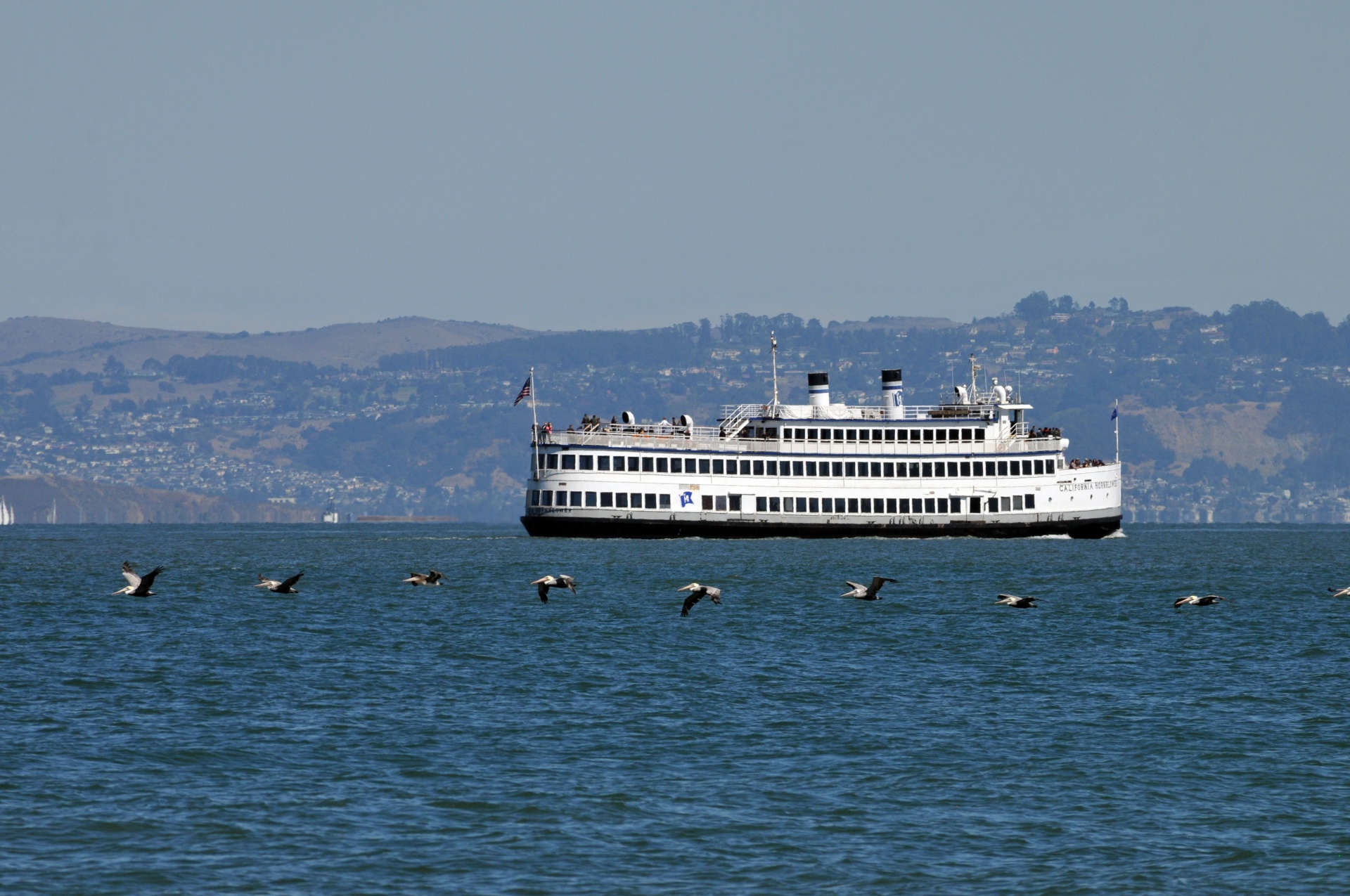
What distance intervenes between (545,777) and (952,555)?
210 ft

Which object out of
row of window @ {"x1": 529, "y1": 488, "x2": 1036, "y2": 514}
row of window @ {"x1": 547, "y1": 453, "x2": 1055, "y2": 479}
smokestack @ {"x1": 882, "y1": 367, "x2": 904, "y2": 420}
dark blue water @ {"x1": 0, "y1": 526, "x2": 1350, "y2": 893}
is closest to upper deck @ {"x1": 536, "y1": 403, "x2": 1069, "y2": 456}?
smokestack @ {"x1": 882, "y1": 367, "x2": 904, "y2": 420}

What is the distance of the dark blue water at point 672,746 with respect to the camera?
23656 millimetres

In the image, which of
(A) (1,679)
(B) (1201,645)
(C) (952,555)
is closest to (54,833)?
(A) (1,679)

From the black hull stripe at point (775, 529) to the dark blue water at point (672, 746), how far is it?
39.0 m

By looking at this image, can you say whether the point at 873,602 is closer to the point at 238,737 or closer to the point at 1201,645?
the point at 1201,645

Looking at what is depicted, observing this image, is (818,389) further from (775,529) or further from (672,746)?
(672,746)

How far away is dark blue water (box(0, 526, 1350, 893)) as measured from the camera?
23.7 m

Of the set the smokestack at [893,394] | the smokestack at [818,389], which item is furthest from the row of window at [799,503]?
the smokestack at [818,389]

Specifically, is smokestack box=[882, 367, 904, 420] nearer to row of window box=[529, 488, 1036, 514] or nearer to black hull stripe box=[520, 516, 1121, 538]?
row of window box=[529, 488, 1036, 514]

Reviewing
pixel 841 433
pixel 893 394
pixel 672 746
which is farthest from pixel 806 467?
pixel 672 746

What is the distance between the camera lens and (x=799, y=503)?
344 ft

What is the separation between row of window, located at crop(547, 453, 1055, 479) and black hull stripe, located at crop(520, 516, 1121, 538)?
2.92m

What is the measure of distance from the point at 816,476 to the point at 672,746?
2890 inches

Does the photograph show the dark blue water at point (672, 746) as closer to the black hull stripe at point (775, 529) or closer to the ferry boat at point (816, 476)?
the black hull stripe at point (775, 529)
